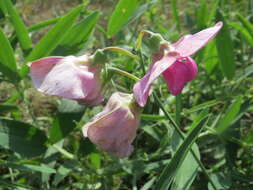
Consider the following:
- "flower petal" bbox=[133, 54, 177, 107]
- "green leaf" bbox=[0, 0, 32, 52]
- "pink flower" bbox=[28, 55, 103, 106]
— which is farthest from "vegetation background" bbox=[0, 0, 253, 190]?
"flower petal" bbox=[133, 54, 177, 107]

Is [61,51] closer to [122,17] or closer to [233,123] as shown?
[122,17]

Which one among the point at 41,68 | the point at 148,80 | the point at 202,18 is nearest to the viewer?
the point at 148,80

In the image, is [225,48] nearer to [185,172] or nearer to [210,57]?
[210,57]

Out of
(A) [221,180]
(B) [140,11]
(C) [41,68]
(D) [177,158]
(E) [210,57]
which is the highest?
(C) [41,68]

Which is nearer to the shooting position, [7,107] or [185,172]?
[185,172]

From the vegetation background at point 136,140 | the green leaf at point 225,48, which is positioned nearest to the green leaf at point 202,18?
the vegetation background at point 136,140

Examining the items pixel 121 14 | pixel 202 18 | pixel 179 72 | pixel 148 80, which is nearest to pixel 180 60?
pixel 179 72

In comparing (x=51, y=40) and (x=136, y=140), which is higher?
(x=51, y=40)

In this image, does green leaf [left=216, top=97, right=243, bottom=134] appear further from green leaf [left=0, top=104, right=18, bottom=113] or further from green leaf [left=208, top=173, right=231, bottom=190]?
green leaf [left=0, top=104, right=18, bottom=113]
